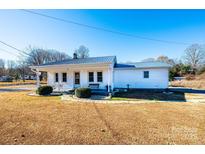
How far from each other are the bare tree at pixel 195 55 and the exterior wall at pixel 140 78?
91.8 ft

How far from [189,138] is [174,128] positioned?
0.71m

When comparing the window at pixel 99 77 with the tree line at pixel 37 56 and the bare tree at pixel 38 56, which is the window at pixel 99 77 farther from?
the bare tree at pixel 38 56

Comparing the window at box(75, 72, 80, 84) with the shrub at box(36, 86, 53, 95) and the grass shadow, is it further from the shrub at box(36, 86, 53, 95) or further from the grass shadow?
the grass shadow

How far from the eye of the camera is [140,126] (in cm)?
422

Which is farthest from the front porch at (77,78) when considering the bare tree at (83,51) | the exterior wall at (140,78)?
the bare tree at (83,51)

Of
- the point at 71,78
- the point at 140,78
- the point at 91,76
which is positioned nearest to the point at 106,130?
the point at 91,76

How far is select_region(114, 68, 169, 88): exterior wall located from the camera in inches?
575

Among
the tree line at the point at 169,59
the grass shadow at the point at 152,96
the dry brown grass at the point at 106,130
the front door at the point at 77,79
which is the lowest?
the dry brown grass at the point at 106,130

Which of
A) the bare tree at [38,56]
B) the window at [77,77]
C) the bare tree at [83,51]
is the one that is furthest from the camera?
the bare tree at [83,51]

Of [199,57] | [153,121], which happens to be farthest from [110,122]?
[199,57]

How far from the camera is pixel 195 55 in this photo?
118 feet

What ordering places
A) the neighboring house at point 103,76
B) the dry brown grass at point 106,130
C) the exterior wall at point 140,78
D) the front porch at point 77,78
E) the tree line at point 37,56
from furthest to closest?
the tree line at point 37,56 < the exterior wall at point 140,78 < the neighboring house at point 103,76 < the front porch at point 77,78 < the dry brown grass at point 106,130

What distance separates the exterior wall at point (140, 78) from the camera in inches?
575
